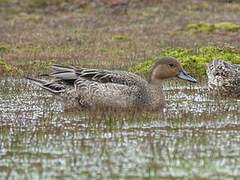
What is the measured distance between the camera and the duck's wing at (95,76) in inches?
536

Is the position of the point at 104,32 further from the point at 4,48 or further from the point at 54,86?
the point at 54,86

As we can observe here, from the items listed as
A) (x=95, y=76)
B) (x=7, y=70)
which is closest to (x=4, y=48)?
(x=7, y=70)

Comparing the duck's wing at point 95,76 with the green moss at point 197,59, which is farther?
the green moss at point 197,59

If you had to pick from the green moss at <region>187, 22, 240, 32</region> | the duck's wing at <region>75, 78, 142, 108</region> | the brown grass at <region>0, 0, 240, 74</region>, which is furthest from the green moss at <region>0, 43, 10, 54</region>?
the duck's wing at <region>75, 78, 142, 108</region>

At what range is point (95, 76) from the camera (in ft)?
45.1

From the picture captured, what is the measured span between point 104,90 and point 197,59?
5.74 metres

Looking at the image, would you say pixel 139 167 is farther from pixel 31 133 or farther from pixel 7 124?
pixel 7 124

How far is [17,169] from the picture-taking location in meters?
9.41

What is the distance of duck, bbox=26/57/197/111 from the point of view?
44.1 feet

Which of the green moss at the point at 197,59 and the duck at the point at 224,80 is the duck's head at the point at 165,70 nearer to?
the duck at the point at 224,80

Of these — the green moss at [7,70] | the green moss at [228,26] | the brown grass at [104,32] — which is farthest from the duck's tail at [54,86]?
the green moss at [228,26]

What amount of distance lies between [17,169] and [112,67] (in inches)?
437

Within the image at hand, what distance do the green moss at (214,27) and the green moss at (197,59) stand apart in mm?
8572

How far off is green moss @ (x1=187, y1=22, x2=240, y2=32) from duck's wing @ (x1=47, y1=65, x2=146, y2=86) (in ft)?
50.3
